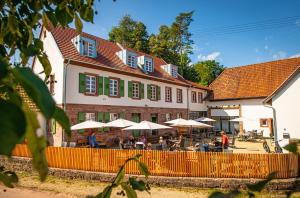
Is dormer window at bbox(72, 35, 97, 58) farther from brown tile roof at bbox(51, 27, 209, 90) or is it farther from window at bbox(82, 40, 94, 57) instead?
brown tile roof at bbox(51, 27, 209, 90)

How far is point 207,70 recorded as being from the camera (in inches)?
2291

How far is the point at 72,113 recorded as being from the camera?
65.1ft

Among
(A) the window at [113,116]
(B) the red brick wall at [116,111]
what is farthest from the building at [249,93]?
(A) the window at [113,116]

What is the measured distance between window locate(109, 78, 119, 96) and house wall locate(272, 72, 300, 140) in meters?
12.6

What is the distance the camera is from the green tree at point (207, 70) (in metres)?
57.5

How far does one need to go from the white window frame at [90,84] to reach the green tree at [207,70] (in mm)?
37341

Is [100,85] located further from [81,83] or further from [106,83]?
[81,83]

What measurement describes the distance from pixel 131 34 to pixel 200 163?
44.1m

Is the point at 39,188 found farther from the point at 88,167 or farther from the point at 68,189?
the point at 88,167

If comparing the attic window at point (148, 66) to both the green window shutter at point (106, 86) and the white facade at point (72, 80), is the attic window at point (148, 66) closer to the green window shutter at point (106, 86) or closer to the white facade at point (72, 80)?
the white facade at point (72, 80)

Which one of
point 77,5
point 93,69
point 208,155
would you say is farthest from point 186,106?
point 77,5

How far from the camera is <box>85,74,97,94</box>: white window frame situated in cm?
2127

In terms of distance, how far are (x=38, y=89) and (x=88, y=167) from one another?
1341 centimetres

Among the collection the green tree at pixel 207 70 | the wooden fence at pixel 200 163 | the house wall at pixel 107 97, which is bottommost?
the wooden fence at pixel 200 163
